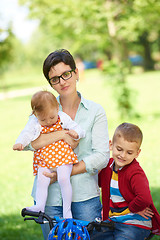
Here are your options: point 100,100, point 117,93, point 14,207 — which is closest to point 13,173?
point 14,207

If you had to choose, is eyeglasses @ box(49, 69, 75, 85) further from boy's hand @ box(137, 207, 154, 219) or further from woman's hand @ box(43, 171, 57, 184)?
boy's hand @ box(137, 207, 154, 219)

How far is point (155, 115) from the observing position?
45.4 feet

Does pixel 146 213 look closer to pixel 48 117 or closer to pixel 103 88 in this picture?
pixel 48 117

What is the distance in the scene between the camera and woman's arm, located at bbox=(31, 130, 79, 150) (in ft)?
9.30

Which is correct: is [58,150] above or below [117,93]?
below

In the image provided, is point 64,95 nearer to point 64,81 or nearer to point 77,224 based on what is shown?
point 64,81

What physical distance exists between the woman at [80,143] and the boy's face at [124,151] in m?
0.10

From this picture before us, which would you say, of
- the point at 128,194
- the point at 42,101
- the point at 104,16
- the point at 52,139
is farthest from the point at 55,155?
the point at 104,16

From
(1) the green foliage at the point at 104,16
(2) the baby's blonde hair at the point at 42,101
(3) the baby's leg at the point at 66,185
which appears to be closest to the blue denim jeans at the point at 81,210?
(3) the baby's leg at the point at 66,185

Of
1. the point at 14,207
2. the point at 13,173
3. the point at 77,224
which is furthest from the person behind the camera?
the point at 13,173

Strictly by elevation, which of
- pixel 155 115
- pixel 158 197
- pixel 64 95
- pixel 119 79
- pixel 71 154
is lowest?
pixel 158 197

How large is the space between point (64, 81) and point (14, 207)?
4134 mm

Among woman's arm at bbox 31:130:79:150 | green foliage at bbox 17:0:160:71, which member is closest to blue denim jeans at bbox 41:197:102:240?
woman's arm at bbox 31:130:79:150

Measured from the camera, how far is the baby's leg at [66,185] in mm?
2789
